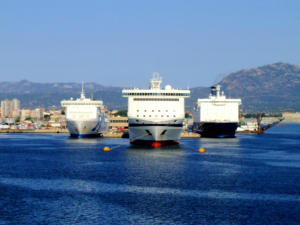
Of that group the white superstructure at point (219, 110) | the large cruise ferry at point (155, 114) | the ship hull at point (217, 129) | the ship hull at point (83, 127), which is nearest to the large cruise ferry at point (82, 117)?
the ship hull at point (83, 127)

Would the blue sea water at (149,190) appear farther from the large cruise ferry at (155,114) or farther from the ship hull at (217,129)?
the ship hull at (217,129)

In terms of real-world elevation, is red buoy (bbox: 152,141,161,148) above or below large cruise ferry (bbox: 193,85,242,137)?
below

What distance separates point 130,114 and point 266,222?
7133 centimetres

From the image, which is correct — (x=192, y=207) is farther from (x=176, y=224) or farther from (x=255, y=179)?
(x=255, y=179)

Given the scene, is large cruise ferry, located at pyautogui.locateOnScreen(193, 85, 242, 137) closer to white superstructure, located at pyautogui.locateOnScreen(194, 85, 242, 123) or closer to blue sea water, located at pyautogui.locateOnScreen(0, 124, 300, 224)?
white superstructure, located at pyautogui.locateOnScreen(194, 85, 242, 123)

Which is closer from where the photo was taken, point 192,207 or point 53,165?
point 192,207

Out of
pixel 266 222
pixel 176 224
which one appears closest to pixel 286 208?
pixel 266 222

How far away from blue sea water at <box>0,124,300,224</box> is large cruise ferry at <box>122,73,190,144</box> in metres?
12.6

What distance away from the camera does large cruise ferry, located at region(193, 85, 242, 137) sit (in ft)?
546

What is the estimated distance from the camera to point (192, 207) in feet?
171

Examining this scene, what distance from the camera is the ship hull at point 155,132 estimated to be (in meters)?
110

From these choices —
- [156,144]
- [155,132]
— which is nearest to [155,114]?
[155,132]

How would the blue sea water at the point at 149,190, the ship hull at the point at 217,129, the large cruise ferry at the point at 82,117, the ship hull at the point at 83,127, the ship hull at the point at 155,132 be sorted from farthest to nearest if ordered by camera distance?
the ship hull at the point at 217,129 < the large cruise ferry at the point at 82,117 < the ship hull at the point at 83,127 < the ship hull at the point at 155,132 < the blue sea water at the point at 149,190

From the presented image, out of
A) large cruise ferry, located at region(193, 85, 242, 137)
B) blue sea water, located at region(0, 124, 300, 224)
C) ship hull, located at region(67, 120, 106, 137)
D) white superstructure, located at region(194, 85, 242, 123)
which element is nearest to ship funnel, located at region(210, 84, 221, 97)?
large cruise ferry, located at region(193, 85, 242, 137)
